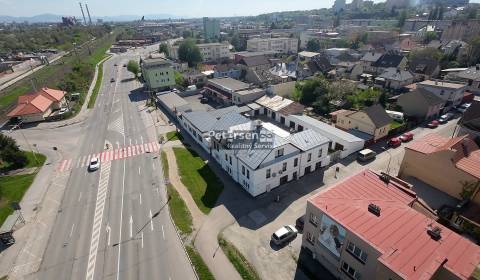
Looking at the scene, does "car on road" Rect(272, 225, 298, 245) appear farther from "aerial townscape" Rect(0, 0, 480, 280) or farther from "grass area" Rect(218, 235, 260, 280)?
"grass area" Rect(218, 235, 260, 280)

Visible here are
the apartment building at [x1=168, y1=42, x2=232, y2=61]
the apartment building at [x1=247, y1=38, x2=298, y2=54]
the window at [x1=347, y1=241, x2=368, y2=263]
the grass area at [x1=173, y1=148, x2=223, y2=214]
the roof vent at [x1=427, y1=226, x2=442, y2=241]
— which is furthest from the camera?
the apartment building at [x1=247, y1=38, x2=298, y2=54]

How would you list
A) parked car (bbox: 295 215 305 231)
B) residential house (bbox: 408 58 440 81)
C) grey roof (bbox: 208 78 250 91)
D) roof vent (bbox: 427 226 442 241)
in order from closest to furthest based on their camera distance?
1. roof vent (bbox: 427 226 442 241)
2. parked car (bbox: 295 215 305 231)
3. grey roof (bbox: 208 78 250 91)
4. residential house (bbox: 408 58 440 81)

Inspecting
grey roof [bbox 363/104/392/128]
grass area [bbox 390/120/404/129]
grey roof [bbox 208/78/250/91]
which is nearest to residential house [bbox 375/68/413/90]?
grass area [bbox 390/120/404/129]

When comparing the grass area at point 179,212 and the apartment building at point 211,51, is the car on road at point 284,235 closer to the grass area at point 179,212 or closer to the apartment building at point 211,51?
the grass area at point 179,212

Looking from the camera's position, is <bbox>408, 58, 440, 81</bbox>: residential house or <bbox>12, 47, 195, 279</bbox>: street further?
<bbox>408, 58, 440, 81</bbox>: residential house

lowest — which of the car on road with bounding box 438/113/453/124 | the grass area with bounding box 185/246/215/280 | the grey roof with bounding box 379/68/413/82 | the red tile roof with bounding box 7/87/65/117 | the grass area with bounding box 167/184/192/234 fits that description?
the grass area with bounding box 185/246/215/280

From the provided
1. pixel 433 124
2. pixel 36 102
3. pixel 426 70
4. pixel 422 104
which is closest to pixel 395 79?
pixel 426 70
